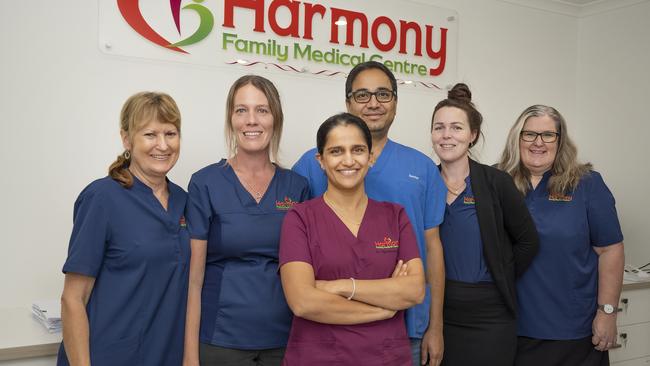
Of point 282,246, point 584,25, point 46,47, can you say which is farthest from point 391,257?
point 584,25

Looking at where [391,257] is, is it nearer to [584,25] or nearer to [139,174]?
[139,174]

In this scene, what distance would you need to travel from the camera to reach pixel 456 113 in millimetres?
2111

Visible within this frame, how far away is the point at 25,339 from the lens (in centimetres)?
184

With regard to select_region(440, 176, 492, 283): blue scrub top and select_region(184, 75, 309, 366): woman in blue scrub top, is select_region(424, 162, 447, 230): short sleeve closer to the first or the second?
select_region(440, 176, 492, 283): blue scrub top

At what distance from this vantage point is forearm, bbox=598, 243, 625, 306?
2336mm

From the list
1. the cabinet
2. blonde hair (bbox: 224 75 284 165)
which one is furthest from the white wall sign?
the cabinet

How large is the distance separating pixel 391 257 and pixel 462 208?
0.54 metres

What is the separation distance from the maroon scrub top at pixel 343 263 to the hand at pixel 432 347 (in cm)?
38

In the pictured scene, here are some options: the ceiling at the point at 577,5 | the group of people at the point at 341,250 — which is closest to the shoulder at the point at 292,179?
the group of people at the point at 341,250

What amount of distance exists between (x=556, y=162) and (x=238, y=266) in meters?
1.40

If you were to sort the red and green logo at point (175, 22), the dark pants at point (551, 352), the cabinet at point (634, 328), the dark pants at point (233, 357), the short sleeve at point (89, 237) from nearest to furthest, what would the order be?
the short sleeve at point (89, 237)
the dark pants at point (233, 357)
the dark pants at point (551, 352)
the red and green logo at point (175, 22)
the cabinet at point (634, 328)

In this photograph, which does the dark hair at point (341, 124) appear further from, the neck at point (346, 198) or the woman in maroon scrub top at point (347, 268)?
the neck at point (346, 198)

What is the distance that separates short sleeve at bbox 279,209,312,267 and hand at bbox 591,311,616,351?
4.60 ft

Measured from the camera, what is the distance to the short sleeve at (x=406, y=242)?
5.54 ft
